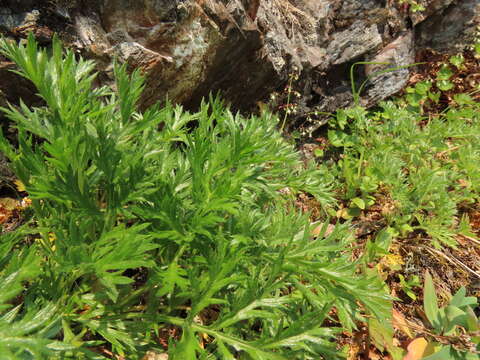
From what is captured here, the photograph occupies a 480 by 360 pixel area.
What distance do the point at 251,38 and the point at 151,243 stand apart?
184 cm

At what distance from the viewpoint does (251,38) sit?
267 centimetres

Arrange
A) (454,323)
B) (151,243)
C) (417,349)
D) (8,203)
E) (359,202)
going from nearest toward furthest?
(151,243)
(417,349)
(454,323)
(8,203)
(359,202)

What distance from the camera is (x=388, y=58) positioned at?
376 cm

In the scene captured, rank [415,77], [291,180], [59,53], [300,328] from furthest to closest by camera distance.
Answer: [415,77] < [291,180] < [59,53] < [300,328]

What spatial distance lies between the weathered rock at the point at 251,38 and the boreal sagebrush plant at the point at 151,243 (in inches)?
20.6

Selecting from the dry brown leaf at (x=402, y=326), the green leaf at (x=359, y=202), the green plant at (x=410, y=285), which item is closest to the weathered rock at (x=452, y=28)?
the green leaf at (x=359, y=202)

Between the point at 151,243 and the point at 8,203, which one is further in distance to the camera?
the point at 8,203

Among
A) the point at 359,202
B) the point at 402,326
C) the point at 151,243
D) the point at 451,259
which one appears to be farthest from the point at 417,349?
the point at 151,243

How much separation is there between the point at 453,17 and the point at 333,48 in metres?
1.96

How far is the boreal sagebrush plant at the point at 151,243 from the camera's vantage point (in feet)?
4.55

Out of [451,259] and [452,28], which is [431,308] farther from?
[452,28]

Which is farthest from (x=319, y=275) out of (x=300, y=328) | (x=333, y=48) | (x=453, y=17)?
(x=453, y=17)

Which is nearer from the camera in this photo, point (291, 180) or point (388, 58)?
point (291, 180)

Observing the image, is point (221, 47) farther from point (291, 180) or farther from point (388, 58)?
point (388, 58)
